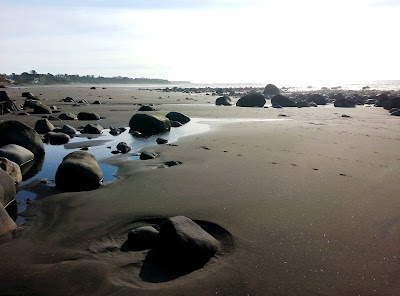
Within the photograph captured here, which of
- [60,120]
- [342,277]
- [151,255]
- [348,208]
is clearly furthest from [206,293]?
[60,120]

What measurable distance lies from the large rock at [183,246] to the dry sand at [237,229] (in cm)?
16

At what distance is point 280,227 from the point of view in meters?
3.96

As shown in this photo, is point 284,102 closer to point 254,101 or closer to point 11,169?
point 254,101

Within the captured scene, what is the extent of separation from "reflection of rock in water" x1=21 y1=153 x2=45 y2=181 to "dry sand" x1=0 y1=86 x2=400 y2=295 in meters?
1.71

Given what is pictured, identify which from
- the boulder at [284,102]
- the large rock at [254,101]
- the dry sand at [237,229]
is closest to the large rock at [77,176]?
the dry sand at [237,229]

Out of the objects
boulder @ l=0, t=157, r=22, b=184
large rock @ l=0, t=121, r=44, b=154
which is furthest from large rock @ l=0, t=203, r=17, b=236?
large rock @ l=0, t=121, r=44, b=154

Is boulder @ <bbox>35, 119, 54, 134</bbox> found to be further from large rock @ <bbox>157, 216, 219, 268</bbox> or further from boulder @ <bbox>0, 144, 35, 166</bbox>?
large rock @ <bbox>157, 216, 219, 268</bbox>

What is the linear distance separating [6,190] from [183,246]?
3.37m

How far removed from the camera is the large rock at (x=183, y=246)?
3277mm

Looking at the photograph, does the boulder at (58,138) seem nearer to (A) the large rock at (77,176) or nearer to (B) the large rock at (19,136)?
(B) the large rock at (19,136)

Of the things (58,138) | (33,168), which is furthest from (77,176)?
(58,138)

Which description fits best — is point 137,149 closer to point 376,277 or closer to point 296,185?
point 296,185

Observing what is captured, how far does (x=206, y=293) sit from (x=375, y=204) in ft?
11.0

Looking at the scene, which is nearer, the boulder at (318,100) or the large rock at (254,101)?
the large rock at (254,101)
